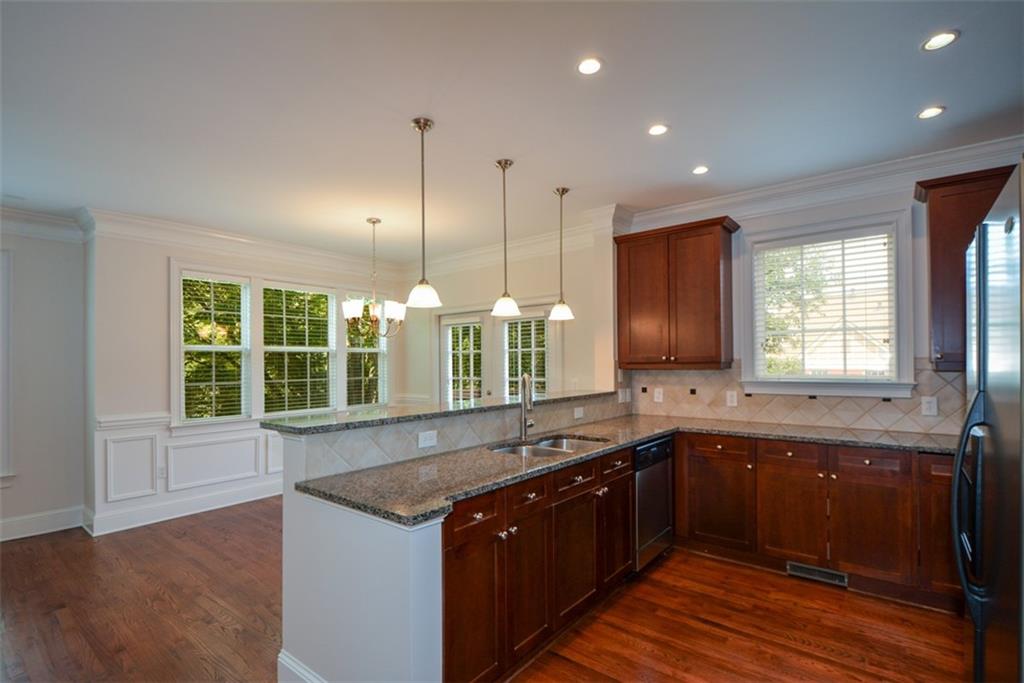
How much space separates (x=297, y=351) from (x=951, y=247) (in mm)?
5792

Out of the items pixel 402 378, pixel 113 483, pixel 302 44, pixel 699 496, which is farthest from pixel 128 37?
pixel 402 378

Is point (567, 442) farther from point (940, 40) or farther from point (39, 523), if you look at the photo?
point (39, 523)

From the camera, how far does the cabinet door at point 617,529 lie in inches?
112

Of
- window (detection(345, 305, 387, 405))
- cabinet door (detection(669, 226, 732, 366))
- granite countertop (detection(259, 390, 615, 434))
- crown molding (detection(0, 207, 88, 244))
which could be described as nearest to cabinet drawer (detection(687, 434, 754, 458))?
cabinet door (detection(669, 226, 732, 366))

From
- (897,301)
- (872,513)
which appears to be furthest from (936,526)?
(897,301)

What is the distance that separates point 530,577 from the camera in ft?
7.51

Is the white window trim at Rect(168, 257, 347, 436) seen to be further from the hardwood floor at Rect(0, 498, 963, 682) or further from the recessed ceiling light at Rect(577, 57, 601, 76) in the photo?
the recessed ceiling light at Rect(577, 57, 601, 76)

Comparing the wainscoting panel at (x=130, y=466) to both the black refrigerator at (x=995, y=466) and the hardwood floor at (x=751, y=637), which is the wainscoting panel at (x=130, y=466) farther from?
the black refrigerator at (x=995, y=466)

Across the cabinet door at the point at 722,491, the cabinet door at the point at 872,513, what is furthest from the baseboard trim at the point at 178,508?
the cabinet door at the point at 872,513

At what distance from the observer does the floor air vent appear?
3.10 metres

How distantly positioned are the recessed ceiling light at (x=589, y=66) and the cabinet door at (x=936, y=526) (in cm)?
283

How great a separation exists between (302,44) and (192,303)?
3.75 metres

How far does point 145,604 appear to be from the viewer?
2.93m

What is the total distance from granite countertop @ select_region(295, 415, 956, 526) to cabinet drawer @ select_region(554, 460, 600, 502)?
0.05 m
